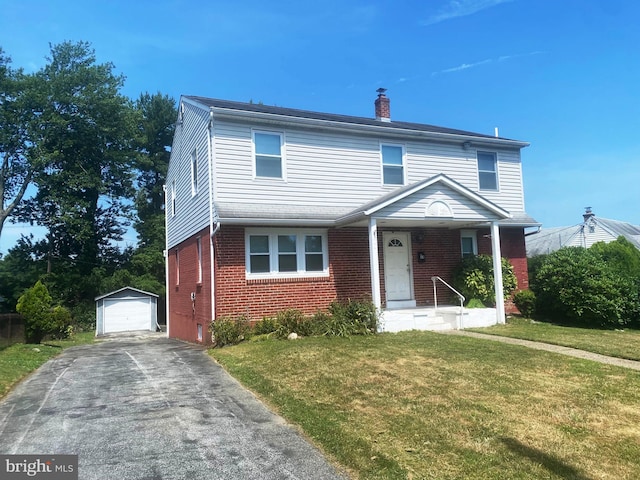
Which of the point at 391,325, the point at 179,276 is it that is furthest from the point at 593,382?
the point at 179,276

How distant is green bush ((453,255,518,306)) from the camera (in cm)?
1407

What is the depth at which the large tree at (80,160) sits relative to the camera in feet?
104

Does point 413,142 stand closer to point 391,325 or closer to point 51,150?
point 391,325

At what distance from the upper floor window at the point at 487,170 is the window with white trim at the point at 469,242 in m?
1.73

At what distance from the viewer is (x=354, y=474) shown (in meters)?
3.96

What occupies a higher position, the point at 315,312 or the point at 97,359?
the point at 315,312

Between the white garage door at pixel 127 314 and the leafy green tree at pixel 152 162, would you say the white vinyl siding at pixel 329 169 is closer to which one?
the white garage door at pixel 127 314

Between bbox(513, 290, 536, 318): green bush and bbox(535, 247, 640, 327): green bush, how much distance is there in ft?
1.14

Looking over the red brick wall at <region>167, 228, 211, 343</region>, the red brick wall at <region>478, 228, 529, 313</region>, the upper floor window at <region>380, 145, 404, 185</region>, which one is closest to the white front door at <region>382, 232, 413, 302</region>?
the upper floor window at <region>380, 145, 404, 185</region>

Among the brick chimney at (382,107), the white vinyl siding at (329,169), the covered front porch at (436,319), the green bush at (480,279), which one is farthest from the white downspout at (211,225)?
the brick chimney at (382,107)

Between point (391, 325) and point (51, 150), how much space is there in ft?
97.9

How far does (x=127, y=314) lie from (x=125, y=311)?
0.69ft

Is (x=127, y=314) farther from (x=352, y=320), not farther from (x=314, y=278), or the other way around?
(x=352, y=320)

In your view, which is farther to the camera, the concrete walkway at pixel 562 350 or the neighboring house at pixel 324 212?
the neighboring house at pixel 324 212
